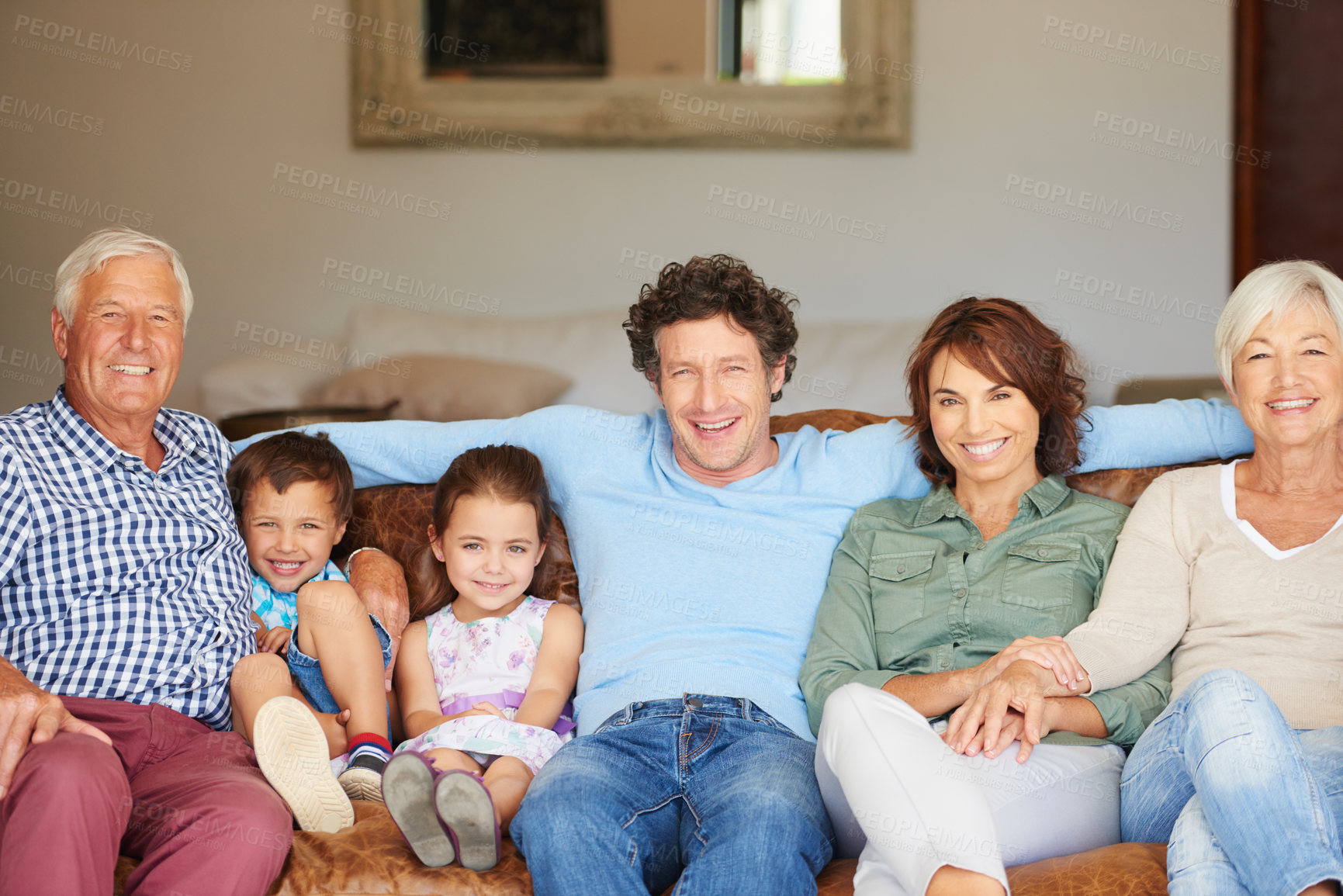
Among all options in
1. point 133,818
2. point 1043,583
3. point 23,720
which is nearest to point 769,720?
point 1043,583

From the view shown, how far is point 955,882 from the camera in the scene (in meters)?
1.25

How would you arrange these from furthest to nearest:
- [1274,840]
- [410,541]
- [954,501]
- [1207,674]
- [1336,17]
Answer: [1336,17] < [410,541] < [954,501] < [1207,674] < [1274,840]

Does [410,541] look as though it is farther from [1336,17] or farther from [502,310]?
[1336,17]

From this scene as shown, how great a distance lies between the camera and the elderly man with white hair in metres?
1.34

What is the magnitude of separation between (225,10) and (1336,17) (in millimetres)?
3505

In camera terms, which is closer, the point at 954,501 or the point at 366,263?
the point at 954,501

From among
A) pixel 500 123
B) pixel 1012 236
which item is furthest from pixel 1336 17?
pixel 500 123

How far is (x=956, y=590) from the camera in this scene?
1711 mm

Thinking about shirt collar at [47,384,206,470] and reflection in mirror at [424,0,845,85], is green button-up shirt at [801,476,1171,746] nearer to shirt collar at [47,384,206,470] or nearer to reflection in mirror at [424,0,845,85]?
shirt collar at [47,384,206,470]

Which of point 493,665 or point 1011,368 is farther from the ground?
point 1011,368

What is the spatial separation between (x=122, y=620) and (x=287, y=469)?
36 cm

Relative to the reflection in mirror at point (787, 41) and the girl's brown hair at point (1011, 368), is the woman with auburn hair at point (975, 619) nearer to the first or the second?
the girl's brown hair at point (1011, 368)

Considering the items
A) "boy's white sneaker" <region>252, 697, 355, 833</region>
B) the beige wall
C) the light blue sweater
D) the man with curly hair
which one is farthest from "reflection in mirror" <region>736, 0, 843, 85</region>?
"boy's white sneaker" <region>252, 697, 355, 833</region>

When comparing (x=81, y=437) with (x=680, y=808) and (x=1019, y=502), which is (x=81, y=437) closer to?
(x=680, y=808)
